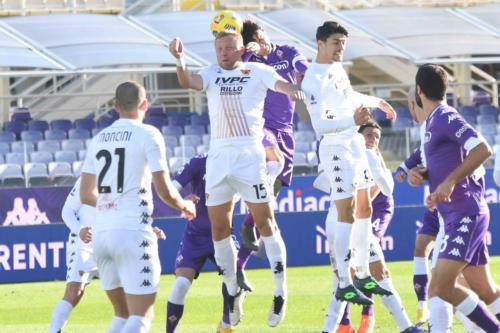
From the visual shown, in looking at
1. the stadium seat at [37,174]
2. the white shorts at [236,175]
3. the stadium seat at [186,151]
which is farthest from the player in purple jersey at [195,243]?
the stadium seat at [186,151]

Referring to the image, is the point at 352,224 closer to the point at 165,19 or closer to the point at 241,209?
the point at 241,209

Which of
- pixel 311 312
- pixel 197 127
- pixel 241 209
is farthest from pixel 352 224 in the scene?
pixel 197 127

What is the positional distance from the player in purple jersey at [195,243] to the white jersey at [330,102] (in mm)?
1553

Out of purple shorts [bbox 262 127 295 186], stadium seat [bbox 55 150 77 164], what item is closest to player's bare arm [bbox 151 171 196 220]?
purple shorts [bbox 262 127 295 186]

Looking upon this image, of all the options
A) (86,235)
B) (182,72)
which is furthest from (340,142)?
(86,235)

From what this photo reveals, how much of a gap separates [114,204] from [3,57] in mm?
20509

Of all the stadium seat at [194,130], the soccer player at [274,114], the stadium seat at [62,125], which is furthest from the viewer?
the stadium seat at [62,125]

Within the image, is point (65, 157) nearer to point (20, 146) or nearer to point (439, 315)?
point (20, 146)

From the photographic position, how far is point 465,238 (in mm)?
11148

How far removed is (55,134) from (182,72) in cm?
2044

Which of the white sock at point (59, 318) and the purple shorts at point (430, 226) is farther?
the purple shorts at point (430, 226)

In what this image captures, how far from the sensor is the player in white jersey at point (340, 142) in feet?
42.9

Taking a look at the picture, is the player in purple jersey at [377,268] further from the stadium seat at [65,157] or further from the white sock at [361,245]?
the stadium seat at [65,157]

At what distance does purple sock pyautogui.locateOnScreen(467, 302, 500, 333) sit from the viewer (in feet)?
37.4
